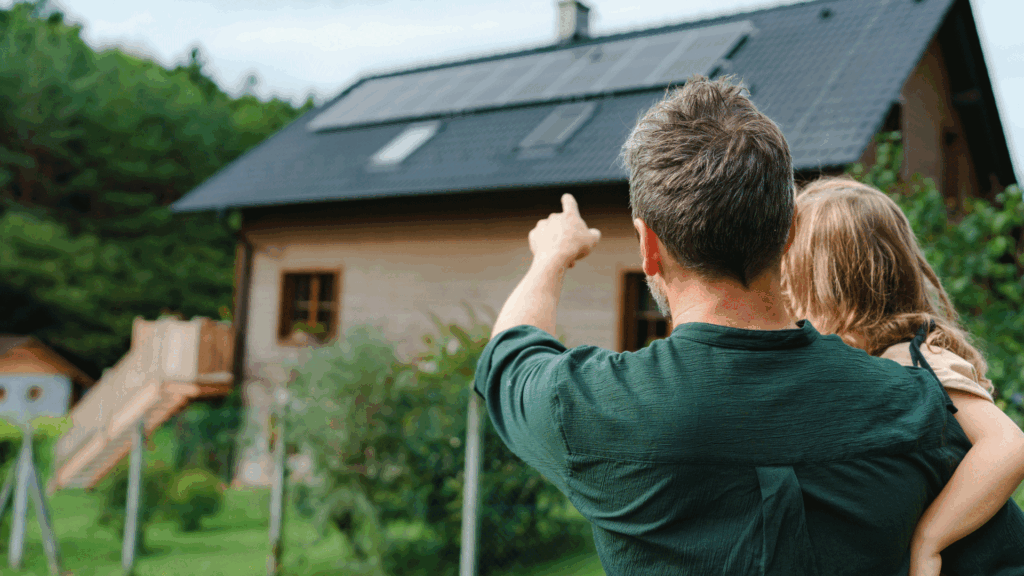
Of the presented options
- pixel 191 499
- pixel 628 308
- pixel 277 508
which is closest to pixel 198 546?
pixel 191 499

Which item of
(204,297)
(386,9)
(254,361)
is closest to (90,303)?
(204,297)

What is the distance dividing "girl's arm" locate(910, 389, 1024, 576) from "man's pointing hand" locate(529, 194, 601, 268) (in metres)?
0.71

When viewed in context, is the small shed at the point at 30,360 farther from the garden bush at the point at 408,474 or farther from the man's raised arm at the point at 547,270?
the man's raised arm at the point at 547,270

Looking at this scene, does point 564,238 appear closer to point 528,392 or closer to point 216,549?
point 528,392

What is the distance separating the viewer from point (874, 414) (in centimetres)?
118

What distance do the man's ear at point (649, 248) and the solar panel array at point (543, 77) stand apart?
964cm

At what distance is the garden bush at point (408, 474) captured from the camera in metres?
6.00

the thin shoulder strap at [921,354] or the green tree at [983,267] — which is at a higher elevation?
the green tree at [983,267]

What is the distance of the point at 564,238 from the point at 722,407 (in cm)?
45

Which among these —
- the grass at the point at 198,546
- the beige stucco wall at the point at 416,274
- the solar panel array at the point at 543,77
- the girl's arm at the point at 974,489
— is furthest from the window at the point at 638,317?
the girl's arm at the point at 974,489

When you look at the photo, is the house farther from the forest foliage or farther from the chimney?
the forest foliage

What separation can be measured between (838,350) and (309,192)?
1250 cm

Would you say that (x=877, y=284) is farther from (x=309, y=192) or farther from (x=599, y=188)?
(x=309, y=192)

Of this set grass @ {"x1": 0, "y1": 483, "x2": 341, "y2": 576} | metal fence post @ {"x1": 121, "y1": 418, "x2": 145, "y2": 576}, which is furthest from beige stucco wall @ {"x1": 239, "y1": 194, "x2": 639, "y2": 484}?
metal fence post @ {"x1": 121, "y1": 418, "x2": 145, "y2": 576}
